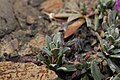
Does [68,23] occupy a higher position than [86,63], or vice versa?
[68,23]

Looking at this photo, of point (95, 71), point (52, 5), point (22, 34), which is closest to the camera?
point (95, 71)

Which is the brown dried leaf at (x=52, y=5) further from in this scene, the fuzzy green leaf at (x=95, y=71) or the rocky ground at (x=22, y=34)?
the fuzzy green leaf at (x=95, y=71)

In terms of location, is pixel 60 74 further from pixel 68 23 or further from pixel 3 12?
pixel 3 12

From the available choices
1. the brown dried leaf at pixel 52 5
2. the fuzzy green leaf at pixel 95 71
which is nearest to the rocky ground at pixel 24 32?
the brown dried leaf at pixel 52 5

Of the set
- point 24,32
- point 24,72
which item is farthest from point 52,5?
point 24,72

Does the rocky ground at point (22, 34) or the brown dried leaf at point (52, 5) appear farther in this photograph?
the brown dried leaf at point (52, 5)

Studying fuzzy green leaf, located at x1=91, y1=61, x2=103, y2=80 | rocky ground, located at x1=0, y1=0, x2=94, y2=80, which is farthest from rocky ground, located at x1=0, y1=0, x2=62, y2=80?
fuzzy green leaf, located at x1=91, y1=61, x2=103, y2=80

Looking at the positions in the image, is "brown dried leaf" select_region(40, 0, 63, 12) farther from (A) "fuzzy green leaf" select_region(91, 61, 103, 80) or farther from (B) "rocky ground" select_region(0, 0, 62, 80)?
(A) "fuzzy green leaf" select_region(91, 61, 103, 80)

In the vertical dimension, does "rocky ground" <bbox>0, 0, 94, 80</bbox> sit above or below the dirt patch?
above

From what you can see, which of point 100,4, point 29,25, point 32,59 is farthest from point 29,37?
point 100,4

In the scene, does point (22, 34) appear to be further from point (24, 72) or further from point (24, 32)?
point (24, 72)

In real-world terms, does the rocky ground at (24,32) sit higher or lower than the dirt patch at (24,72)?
higher
